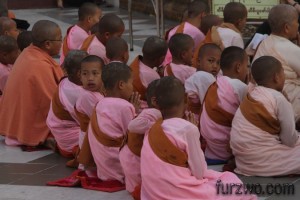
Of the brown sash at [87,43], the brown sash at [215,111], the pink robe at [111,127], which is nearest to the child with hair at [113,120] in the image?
the pink robe at [111,127]

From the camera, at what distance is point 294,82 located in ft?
20.7

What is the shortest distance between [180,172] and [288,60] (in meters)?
1.99

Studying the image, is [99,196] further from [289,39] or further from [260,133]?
[289,39]

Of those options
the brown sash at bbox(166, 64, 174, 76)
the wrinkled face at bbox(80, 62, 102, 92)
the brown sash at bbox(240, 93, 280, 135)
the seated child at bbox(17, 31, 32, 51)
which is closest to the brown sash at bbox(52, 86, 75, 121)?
the wrinkled face at bbox(80, 62, 102, 92)

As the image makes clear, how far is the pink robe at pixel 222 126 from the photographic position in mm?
5766

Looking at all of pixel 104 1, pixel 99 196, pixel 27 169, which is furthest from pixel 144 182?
pixel 104 1

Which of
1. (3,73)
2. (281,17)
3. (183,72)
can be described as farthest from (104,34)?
(281,17)

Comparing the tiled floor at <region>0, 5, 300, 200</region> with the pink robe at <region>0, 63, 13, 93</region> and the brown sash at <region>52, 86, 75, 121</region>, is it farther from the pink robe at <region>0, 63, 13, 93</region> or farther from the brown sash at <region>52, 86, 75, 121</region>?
the pink robe at <region>0, 63, 13, 93</region>

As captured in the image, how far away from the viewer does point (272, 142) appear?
5.40 meters

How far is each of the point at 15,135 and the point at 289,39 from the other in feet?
8.07

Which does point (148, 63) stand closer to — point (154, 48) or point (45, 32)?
point (154, 48)

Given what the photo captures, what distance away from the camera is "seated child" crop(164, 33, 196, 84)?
6.68 metres

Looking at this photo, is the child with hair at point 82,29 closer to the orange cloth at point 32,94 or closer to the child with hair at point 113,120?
the orange cloth at point 32,94

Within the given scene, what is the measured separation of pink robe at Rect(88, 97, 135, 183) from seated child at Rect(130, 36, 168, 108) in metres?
1.12
